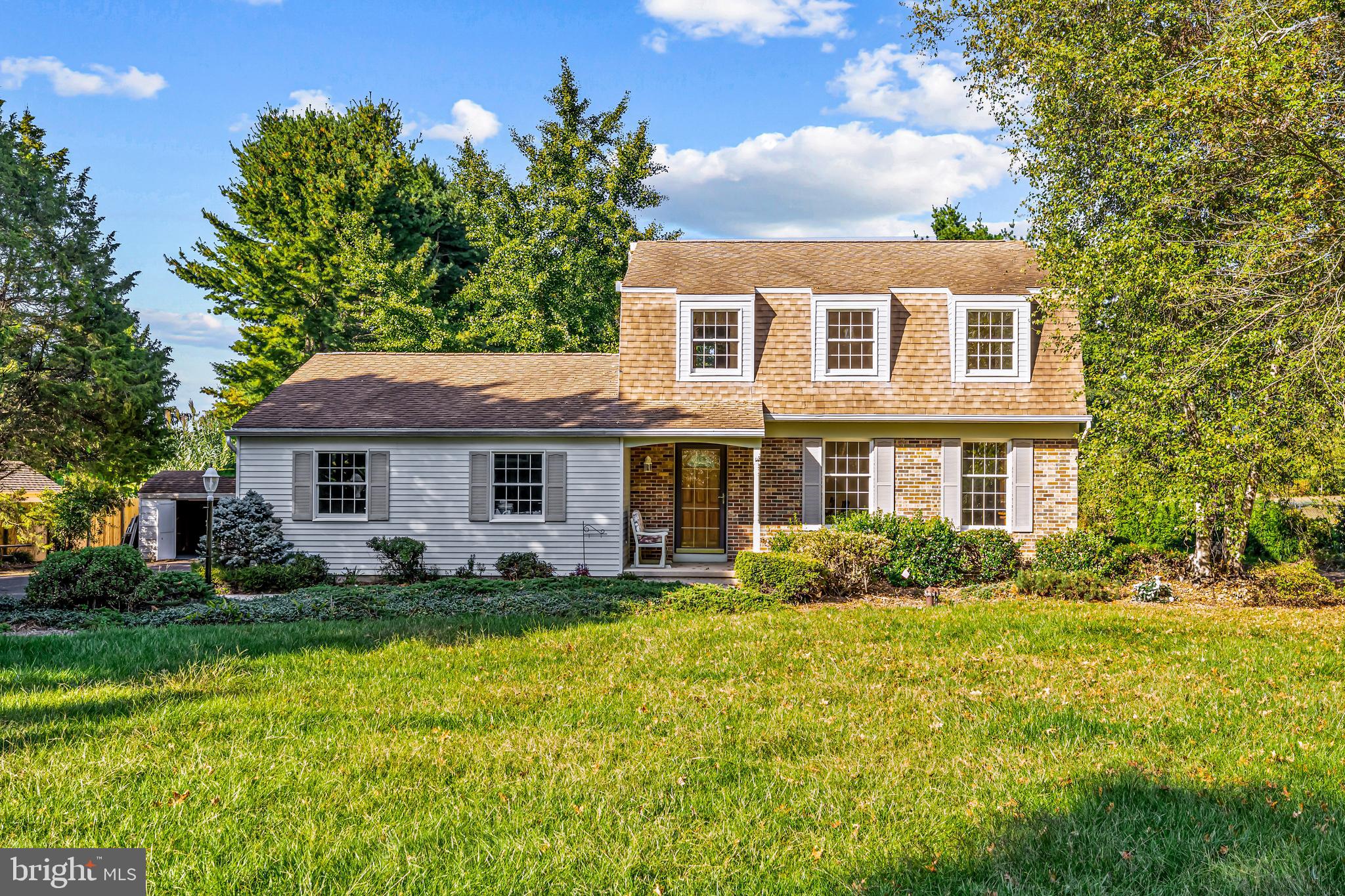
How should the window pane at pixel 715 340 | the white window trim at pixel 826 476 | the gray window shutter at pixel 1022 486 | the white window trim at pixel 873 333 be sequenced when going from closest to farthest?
1. the gray window shutter at pixel 1022 486
2. the white window trim at pixel 826 476
3. the white window trim at pixel 873 333
4. the window pane at pixel 715 340

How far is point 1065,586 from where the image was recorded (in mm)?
12828

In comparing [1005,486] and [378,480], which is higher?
[378,480]

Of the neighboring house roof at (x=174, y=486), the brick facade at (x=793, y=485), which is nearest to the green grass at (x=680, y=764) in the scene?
the brick facade at (x=793, y=485)

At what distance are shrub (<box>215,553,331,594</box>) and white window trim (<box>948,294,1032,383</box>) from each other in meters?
12.5

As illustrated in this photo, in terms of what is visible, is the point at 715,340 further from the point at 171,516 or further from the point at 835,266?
the point at 171,516

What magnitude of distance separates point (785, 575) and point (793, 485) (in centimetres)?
437

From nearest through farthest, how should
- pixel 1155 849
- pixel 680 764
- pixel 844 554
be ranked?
pixel 1155 849 < pixel 680 764 < pixel 844 554

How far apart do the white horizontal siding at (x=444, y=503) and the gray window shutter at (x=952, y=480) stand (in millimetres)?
6217

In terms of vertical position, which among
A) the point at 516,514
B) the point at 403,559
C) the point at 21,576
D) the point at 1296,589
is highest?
the point at 516,514

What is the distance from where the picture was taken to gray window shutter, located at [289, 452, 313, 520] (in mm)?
15266

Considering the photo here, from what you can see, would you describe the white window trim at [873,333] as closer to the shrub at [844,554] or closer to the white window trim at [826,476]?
the white window trim at [826,476]

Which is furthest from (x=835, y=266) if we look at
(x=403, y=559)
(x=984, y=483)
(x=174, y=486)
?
(x=174, y=486)

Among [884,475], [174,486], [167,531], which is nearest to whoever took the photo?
[884,475]

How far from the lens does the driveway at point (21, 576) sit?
47.6 feet
